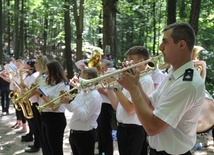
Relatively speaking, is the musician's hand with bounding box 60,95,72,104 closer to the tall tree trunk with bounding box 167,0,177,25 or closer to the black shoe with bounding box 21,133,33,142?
the black shoe with bounding box 21,133,33,142

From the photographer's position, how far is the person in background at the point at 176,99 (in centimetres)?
232

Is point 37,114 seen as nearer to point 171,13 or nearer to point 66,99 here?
point 66,99

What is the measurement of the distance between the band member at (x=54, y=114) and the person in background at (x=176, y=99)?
293 cm

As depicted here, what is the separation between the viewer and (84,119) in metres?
4.42

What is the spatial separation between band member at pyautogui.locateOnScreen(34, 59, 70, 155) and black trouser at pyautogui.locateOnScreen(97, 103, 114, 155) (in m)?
1.13

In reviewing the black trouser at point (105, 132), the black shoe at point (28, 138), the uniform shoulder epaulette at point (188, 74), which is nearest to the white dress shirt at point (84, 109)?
the black trouser at point (105, 132)

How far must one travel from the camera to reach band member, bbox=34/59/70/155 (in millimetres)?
5215

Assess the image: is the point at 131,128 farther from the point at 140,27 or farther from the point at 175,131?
the point at 140,27

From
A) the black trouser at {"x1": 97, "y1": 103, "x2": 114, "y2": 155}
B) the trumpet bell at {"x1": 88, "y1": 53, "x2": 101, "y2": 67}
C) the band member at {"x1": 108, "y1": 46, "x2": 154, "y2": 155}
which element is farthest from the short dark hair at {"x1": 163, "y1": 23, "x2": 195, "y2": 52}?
the black trouser at {"x1": 97, "y1": 103, "x2": 114, "y2": 155}

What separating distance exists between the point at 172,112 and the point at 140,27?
19.0 m

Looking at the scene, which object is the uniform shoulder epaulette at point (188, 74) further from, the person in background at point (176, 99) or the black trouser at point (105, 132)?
the black trouser at point (105, 132)

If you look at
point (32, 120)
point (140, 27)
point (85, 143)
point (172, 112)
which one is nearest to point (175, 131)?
point (172, 112)

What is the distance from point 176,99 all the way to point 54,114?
332cm

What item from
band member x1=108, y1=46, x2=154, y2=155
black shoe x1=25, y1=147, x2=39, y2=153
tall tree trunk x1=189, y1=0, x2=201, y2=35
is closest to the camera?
band member x1=108, y1=46, x2=154, y2=155
